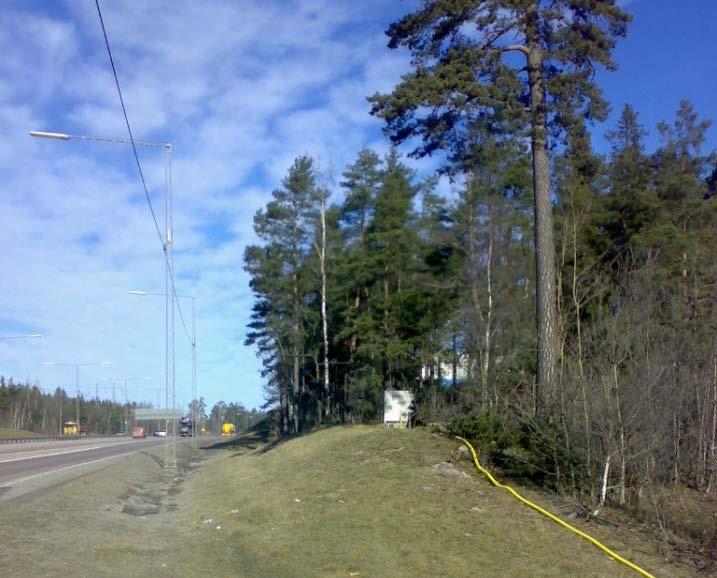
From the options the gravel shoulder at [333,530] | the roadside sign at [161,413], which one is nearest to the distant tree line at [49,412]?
the roadside sign at [161,413]

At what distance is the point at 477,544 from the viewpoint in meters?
10.3

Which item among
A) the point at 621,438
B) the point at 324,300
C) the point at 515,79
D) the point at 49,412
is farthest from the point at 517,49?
the point at 49,412

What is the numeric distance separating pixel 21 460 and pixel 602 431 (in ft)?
93.3

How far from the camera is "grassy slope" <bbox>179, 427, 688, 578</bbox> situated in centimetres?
947

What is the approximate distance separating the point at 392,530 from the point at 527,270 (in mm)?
20100

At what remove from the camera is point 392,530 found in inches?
451

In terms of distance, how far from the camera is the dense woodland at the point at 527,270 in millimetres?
13047

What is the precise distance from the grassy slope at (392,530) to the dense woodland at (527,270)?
1.62m

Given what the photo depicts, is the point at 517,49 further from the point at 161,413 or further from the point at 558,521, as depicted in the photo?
the point at 161,413

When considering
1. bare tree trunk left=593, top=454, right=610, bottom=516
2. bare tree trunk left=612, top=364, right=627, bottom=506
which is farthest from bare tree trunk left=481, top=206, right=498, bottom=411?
bare tree trunk left=593, top=454, right=610, bottom=516

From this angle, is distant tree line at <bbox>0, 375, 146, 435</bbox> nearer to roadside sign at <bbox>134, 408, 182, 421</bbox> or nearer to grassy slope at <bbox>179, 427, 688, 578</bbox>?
roadside sign at <bbox>134, 408, 182, 421</bbox>

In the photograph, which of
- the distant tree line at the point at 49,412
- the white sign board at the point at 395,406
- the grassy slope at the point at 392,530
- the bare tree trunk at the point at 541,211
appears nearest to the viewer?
the grassy slope at the point at 392,530

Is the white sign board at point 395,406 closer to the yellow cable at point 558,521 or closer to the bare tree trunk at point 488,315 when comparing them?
the bare tree trunk at point 488,315

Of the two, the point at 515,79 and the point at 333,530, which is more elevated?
the point at 515,79
